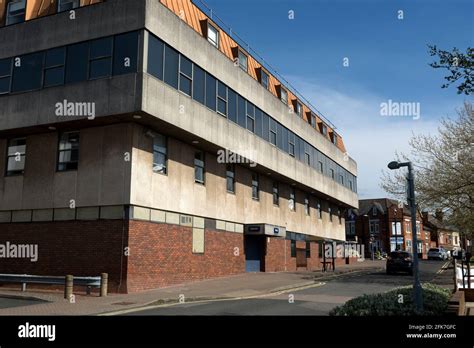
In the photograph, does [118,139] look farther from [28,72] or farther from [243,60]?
[243,60]

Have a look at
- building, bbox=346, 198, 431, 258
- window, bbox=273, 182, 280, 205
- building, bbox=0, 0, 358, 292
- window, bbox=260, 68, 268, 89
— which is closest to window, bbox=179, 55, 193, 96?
building, bbox=0, 0, 358, 292

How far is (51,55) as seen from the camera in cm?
2064

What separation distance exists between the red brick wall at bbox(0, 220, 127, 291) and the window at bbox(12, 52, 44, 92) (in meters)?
6.08

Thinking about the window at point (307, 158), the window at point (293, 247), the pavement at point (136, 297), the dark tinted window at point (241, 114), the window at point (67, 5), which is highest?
the window at point (67, 5)

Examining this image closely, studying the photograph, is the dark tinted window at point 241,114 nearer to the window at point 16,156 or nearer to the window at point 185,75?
the window at point 185,75

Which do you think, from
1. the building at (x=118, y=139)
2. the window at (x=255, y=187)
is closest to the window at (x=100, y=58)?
the building at (x=118, y=139)

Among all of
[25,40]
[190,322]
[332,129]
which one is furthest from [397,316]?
[332,129]

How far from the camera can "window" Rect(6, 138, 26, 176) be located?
21.5 m

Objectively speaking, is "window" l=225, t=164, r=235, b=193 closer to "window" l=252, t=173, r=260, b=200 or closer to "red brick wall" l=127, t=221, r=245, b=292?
"red brick wall" l=127, t=221, r=245, b=292

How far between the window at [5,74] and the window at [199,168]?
920cm

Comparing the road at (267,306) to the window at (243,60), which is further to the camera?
the window at (243,60)

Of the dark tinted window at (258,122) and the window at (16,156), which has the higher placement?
the dark tinted window at (258,122)

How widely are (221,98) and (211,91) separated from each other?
3.73ft

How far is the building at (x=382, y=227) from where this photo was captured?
267ft
